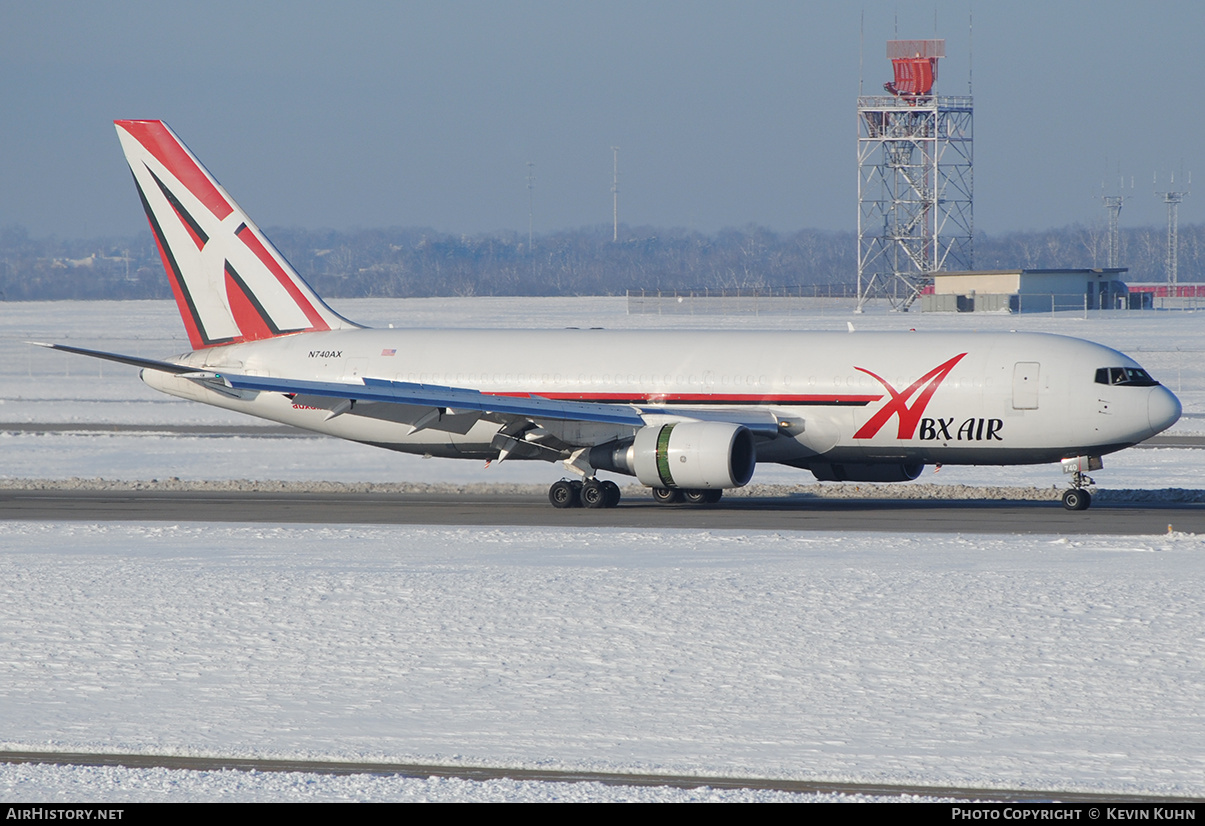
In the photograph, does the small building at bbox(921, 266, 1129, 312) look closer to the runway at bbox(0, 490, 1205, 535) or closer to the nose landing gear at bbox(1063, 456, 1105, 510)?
the nose landing gear at bbox(1063, 456, 1105, 510)

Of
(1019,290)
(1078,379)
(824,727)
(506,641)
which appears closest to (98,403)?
(1078,379)

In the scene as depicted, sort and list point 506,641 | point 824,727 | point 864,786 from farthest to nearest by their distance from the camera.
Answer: point 506,641 → point 824,727 → point 864,786

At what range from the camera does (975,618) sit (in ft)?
53.5

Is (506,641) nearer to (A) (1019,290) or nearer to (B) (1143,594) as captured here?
(B) (1143,594)

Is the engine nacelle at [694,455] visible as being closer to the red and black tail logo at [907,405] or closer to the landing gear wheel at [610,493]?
the landing gear wheel at [610,493]

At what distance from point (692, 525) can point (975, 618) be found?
9942 mm

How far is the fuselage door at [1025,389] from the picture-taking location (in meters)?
27.6

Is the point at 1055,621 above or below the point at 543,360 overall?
below

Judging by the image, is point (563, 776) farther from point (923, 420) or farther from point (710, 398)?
point (710, 398)

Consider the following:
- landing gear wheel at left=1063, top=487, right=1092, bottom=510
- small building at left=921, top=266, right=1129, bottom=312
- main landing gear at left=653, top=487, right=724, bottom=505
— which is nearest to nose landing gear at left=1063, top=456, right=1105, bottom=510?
landing gear wheel at left=1063, top=487, right=1092, bottom=510

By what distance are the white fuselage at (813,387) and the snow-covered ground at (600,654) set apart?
4.74 metres

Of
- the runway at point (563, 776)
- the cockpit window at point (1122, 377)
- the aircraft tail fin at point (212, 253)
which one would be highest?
the aircraft tail fin at point (212, 253)

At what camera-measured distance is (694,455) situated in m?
27.1

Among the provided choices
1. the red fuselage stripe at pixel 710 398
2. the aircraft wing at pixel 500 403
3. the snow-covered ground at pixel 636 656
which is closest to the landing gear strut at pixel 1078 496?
the red fuselage stripe at pixel 710 398
